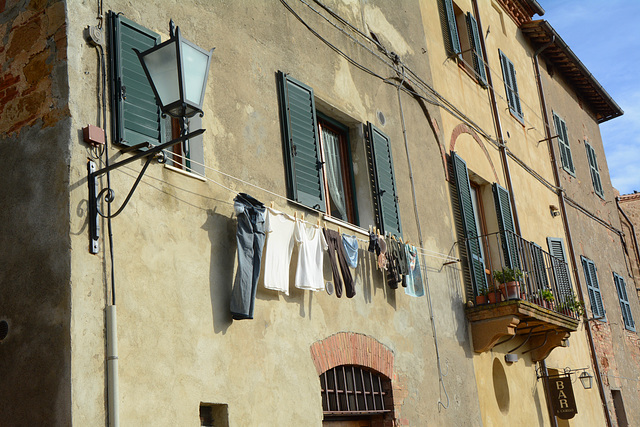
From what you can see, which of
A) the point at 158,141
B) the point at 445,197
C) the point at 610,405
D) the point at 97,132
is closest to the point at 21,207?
the point at 97,132

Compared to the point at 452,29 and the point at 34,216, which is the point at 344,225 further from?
the point at 452,29

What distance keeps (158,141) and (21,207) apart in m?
1.22

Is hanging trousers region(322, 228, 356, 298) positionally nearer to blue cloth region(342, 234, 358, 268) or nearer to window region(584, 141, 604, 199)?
blue cloth region(342, 234, 358, 268)

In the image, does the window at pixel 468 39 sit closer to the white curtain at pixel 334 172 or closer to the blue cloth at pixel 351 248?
the white curtain at pixel 334 172

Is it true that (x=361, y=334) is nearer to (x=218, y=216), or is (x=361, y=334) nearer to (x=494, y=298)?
(x=218, y=216)

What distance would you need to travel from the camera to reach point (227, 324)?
628cm

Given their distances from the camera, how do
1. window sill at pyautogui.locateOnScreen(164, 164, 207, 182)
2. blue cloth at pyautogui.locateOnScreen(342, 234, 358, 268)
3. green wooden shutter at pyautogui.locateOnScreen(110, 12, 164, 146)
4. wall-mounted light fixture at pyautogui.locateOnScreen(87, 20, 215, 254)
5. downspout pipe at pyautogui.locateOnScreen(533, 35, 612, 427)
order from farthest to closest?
downspout pipe at pyautogui.locateOnScreen(533, 35, 612, 427) < blue cloth at pyautogui.locateOnScreen(342, 234, 358, 268) < window sill at pyautogui.locateOnScreen(164, 164, 207, 182) < green wooden shutter at pyautogui.locateOnScreen(110, 12, 164, 146) < wall-mounted light fixture at pyautogui.locateOnScreen(87, 20, 215, 254)

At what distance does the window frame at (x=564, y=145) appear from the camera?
17391 millimetres

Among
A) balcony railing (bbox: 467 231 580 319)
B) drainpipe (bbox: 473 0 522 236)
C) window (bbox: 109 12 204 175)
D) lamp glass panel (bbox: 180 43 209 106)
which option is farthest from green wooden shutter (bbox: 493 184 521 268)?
lamp glass panel (bbox: 180 43 209 106)

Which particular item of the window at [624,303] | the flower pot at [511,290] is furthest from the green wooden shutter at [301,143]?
the window at [624,303]

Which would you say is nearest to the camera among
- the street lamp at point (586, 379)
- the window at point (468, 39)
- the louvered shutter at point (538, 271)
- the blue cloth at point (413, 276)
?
the blue cloth at point (413, 276)

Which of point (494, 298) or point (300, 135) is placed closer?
point (300, 135)

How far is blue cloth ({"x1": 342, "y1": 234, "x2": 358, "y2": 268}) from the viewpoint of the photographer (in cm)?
797

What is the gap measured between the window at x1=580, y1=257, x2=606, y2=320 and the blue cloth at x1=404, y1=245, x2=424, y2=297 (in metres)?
→ 7.71
